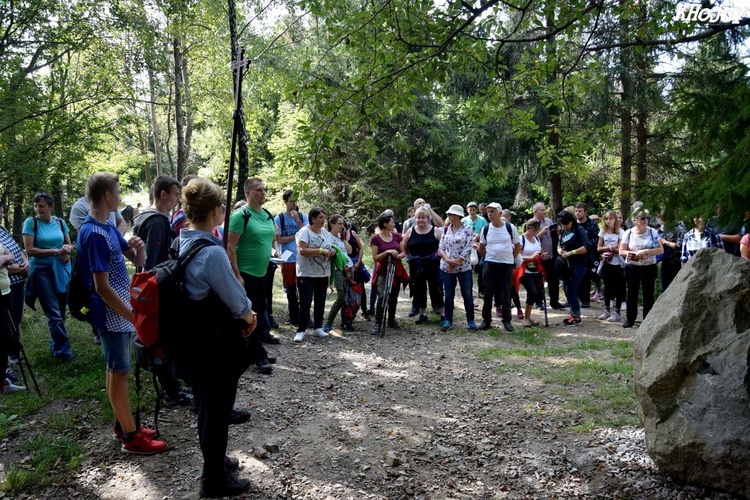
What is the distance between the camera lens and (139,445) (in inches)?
157

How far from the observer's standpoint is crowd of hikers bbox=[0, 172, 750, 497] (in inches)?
124

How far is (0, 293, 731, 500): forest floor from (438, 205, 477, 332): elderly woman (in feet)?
5.26

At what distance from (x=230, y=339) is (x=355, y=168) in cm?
1867

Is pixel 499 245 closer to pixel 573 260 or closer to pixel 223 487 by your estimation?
pixel 573 260

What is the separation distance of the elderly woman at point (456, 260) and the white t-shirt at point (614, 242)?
2.55 metres

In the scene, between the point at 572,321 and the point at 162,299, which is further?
the point at 572,321

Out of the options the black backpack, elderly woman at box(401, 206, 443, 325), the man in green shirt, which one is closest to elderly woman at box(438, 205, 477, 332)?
elderly woman at box(401, 206, 443, 325)

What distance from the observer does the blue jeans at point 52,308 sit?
6.00 m

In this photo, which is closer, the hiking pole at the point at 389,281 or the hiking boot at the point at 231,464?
the hiking boot at the point at 231,464

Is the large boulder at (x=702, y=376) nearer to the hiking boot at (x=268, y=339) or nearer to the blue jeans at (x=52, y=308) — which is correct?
the hiking boot at (x=268, y=339)

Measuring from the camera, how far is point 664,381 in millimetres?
3568

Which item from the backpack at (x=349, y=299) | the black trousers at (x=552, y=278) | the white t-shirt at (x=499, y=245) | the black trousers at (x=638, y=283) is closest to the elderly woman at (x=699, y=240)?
the black trousers at (x=638, y=283)

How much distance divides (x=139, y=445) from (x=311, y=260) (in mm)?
3988

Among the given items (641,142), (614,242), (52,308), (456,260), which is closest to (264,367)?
(52,308)
